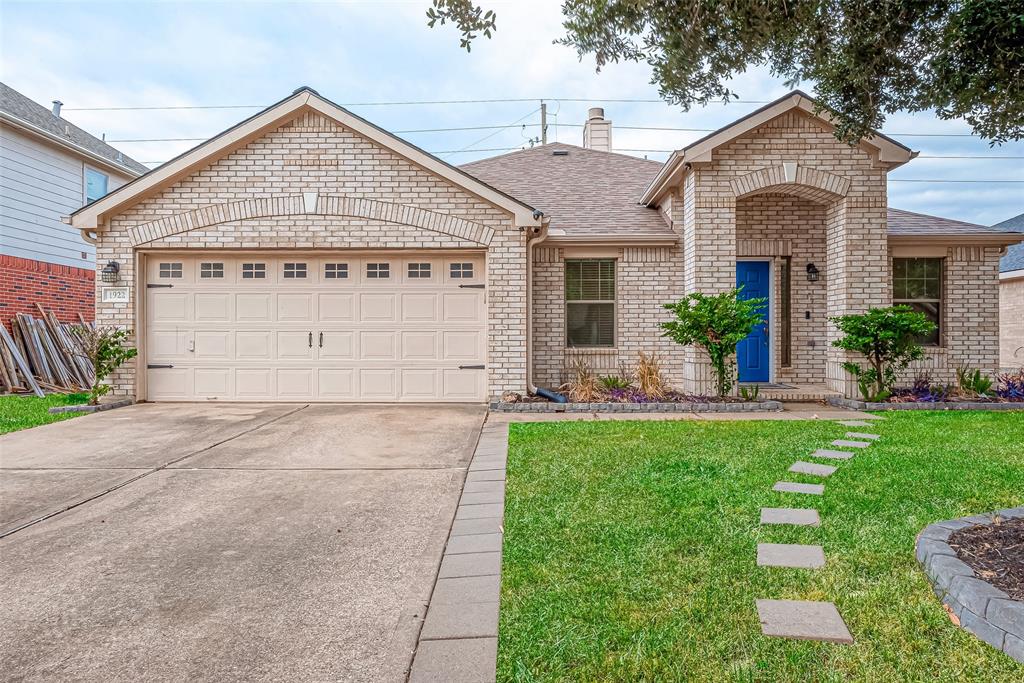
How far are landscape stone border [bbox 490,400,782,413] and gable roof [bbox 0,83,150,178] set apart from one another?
39.5 feet

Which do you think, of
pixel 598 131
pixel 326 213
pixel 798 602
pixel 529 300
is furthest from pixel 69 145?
pixel 798 602

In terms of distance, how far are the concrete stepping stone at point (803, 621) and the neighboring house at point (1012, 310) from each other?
1636 centimetres

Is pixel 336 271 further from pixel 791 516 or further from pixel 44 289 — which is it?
pixel 44 289

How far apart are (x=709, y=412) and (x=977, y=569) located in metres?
5.82

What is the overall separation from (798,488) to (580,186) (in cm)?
945

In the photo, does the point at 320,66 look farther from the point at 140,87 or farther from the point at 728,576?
the point at 140,87

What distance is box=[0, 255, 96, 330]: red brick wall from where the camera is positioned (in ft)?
39.2

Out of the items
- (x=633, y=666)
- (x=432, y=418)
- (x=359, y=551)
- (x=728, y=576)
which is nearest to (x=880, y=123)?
(x=728, y=576)

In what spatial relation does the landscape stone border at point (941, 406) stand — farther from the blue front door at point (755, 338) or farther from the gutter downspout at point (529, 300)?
the gutter downspout at point (529, 300)

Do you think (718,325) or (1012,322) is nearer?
(718,325)

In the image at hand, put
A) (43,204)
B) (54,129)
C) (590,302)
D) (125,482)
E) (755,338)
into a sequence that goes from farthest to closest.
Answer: (54,129) < (43,204) < (755,338) < (590,302) < (125,482)

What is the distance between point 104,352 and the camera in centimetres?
866

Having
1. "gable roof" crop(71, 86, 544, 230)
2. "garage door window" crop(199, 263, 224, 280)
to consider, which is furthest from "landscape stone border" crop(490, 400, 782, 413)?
"garage door window" crop(199, 263, 224, 280)

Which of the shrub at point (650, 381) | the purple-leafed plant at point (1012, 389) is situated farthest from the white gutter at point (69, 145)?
the purple-leafed plant at point (1012, 389)
